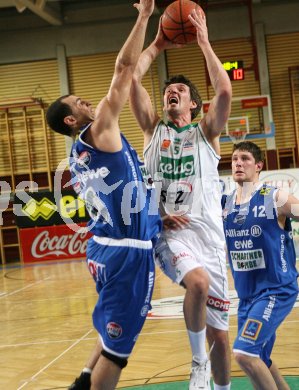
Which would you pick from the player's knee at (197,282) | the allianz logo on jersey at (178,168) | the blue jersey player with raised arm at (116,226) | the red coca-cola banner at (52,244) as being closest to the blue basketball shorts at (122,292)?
the blue jersey player with raised arm at (116,226)

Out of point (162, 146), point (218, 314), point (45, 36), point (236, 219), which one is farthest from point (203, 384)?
point (45, 36)

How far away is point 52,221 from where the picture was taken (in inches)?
627

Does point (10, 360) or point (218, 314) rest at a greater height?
point (218, 314)

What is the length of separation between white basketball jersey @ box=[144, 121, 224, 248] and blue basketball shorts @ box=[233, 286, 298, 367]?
48cm

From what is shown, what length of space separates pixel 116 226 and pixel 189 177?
A: 0.82 meters

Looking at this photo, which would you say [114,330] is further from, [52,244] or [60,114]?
[52,244]

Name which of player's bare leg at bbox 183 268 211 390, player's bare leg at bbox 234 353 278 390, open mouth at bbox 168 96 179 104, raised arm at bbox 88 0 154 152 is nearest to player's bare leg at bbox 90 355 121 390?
player's bare leg at bbox 183 268 211 390

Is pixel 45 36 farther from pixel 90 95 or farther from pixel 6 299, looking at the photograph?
pixel 6 299

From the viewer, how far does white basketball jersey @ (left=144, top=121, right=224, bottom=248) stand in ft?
14.7

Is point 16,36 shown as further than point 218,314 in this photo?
Yes

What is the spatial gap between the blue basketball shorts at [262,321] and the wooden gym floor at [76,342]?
0.82 metres

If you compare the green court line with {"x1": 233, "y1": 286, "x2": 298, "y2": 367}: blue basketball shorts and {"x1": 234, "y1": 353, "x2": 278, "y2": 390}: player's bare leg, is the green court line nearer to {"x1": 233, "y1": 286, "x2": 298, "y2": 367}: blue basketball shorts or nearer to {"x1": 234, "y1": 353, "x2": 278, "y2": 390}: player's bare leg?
{"x1": 233, "y1": 286, "x2": 298, "y2": 367}: blue basketball shorts

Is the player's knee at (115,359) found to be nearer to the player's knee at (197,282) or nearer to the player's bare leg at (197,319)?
the player's bare leg at (197,319)

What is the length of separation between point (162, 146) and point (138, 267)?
1.06 m
